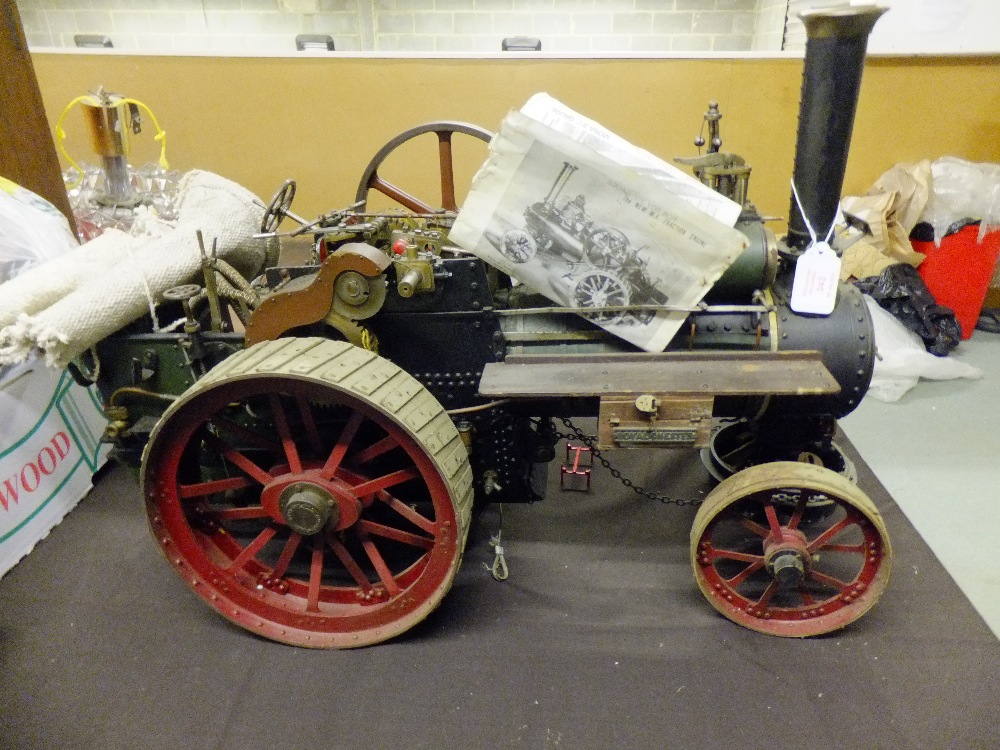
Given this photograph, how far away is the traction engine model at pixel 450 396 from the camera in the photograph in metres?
1.93

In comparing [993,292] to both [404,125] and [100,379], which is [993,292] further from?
[100,379]

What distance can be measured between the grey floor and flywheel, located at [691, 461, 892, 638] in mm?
414

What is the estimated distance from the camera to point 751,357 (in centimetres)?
205

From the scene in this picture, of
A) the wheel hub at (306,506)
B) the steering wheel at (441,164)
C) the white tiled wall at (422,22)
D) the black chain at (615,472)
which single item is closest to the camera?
the wheel hub at (306,506)

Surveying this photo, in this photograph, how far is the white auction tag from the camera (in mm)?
2088

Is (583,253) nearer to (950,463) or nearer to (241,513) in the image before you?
(241,513)

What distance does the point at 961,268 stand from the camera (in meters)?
3.94

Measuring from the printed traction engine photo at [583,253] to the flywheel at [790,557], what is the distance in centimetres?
59

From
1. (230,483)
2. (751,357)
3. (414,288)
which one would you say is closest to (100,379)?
(230,483)

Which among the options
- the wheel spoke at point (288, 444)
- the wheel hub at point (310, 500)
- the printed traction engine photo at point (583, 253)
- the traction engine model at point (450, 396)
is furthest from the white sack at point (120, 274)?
the printed traction engine photo at point (583, 253)

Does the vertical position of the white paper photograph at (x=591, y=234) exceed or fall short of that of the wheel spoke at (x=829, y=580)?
it exceeds it

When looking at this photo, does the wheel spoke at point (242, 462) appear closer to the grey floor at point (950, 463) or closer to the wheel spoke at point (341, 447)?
the wheel spoke at point (341, 447)

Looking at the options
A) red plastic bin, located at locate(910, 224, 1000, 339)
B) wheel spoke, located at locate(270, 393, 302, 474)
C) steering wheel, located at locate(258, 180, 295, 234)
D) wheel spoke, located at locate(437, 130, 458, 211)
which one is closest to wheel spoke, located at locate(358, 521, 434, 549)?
wheel spoke, located at locate(270, 393, 302, 474)

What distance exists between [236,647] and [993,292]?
477 centimetres
